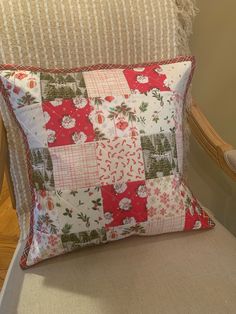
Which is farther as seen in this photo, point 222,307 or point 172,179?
point 172,179

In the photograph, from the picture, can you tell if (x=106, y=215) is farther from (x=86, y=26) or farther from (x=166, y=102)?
(x=86, y=26)

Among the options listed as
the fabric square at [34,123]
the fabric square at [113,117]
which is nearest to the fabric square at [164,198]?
the fabric square at [113,117]

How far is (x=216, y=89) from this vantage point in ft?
3.51

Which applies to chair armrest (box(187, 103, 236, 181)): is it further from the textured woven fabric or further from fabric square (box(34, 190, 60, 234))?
fabric square (box(34, 190, 60, 234))

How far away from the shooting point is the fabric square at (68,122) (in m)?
0.66

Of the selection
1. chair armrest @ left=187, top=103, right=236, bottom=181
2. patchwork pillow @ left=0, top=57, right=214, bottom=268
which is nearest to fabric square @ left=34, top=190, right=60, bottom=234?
patchwork pillow @ left=0, top=57, right=214, bottom=268

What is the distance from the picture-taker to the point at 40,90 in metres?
0.66

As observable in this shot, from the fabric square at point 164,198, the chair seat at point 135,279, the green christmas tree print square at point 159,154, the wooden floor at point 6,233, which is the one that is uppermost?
the green christmas tree print square at point 159,154

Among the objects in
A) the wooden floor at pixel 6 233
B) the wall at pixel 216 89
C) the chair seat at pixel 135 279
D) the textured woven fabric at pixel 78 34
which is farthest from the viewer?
the wooden floor at pixel 6 233

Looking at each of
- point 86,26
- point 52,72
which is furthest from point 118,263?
point 86,26

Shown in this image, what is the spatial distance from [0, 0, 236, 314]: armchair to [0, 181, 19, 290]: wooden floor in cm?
48

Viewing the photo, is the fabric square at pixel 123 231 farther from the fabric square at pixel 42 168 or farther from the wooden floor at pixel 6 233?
the wooden floor at pixel 6 233

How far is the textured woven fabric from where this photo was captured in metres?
0.75

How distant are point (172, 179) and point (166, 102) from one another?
0.15m
